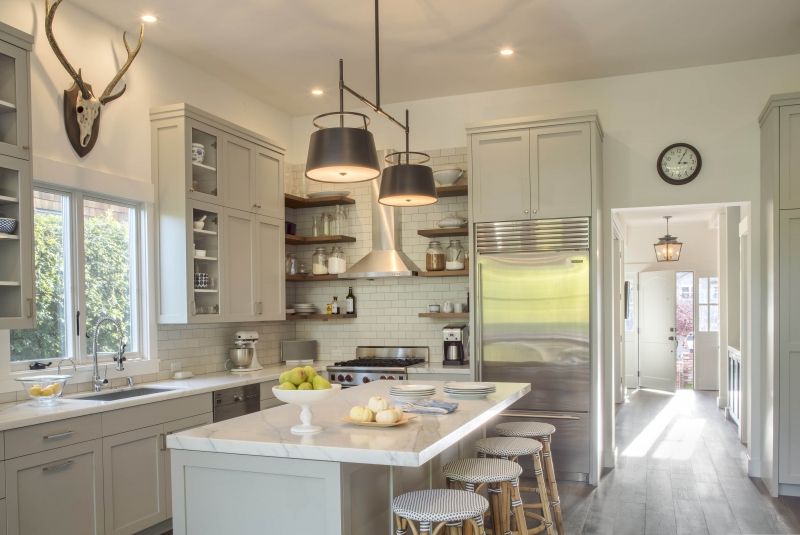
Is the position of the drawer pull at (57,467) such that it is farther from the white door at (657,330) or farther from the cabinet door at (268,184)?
the white door at (657,330)

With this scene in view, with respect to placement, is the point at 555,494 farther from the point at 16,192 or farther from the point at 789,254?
the point at 16,192

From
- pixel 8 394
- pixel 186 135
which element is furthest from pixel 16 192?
pixel 186 135

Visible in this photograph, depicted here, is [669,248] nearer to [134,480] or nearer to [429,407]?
[429,407]

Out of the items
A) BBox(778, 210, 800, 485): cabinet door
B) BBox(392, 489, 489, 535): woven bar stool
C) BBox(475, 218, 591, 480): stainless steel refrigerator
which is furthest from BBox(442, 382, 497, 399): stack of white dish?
BBox(778, 210, 800, 485): cabinet door

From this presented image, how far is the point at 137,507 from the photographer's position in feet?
12.4

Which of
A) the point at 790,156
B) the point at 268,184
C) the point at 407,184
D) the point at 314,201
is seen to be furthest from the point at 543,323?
the point at 268,184

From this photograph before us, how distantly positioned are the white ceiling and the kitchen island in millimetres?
2775

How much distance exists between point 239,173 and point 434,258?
1.84 meters

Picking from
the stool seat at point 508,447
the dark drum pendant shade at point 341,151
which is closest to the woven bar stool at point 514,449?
the stool seat at point 508,447

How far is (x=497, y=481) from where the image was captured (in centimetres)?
293

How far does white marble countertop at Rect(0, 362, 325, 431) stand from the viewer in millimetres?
3158

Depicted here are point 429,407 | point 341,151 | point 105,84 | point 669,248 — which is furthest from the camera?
point 669,248

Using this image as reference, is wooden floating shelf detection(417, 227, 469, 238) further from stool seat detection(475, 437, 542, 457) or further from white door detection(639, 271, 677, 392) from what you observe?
white door detection(639, 271, 677, 392)

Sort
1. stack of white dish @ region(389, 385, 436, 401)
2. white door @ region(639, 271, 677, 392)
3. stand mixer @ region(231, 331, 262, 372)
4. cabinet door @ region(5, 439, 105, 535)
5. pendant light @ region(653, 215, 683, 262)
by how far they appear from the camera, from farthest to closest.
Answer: white door @ region(639, 271, 677, 392)
pendant light @ region(653, 215, 683, 262)
stand mixer @ region(231, 331, 262, 372)
stack of white dish @ region(389, 385, 436, 401)
cabinet door @ region(5, 439, 105, 535)
